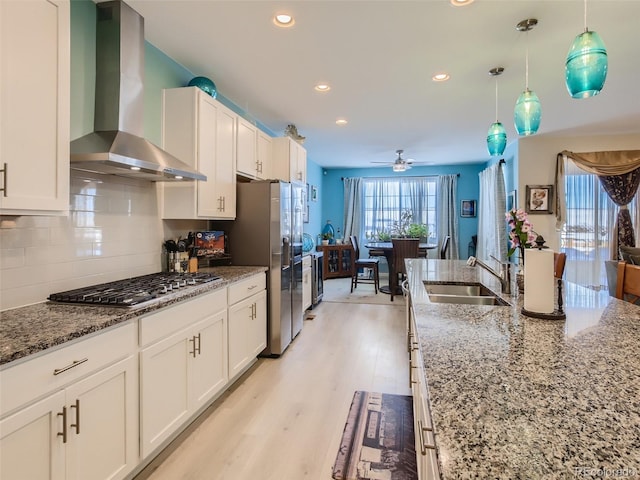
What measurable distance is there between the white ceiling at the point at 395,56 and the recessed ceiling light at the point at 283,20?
0.15 ft

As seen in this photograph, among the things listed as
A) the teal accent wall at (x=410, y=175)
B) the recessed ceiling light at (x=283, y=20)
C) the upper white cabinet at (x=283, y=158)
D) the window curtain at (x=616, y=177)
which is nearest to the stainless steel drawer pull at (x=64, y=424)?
the recessed ceiling light at (x=283, y=20)

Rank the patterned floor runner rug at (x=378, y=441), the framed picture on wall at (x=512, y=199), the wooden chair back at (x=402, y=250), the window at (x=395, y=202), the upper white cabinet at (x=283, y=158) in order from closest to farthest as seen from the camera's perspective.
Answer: the patterned floor runner rug at (x=378, y=441) → the upper white cabinet at (x=283, y=158) → the framed picture on wall at (x=512, y=199) → the wooden chair back at (x=402, y=250) → the window at (x=395, y=202)

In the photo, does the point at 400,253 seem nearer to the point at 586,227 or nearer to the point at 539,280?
the point at 586,227

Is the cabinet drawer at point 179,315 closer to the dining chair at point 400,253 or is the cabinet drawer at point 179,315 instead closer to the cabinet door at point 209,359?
the cabinet door at point 209,359

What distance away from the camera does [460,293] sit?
2365 mm

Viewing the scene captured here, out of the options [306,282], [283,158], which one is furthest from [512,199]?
[283,158]

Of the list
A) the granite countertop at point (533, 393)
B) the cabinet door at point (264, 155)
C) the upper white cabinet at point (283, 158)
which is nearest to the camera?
the granite countertop at point (533, 393)

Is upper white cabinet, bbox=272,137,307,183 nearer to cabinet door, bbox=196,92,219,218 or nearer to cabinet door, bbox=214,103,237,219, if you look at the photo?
cabinet door, bbox=214,103,237,219

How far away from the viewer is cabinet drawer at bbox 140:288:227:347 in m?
1.70

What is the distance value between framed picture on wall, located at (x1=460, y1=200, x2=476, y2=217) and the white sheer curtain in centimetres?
243

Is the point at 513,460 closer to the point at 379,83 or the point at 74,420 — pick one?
the point at 74,420

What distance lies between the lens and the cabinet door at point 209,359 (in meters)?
2.12

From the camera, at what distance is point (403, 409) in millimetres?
2359

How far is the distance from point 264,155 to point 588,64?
300 centimetres
